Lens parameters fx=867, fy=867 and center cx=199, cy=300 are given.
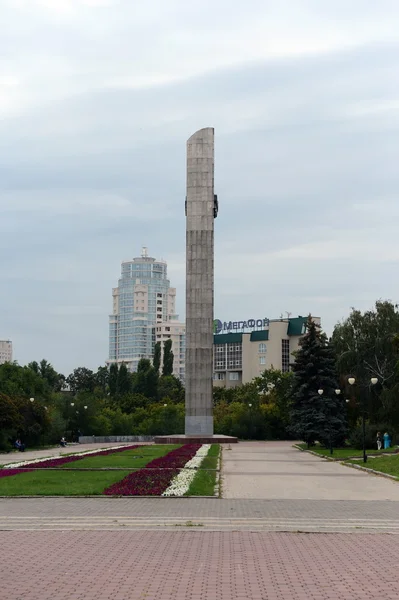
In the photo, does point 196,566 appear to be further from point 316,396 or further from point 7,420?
point 316,396

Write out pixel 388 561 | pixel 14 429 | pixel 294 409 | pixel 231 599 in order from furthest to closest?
pixel 294 409
pixel 14 429
pixel 388 561
pixel 231 599

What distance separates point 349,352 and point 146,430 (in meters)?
26.3

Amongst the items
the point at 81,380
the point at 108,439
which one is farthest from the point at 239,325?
the point at 108,439

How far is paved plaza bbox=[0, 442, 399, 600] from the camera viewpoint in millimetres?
8930

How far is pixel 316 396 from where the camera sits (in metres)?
52.7

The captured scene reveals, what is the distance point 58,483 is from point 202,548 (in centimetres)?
1133

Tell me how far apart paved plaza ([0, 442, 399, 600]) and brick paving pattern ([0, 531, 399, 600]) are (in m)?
0.01

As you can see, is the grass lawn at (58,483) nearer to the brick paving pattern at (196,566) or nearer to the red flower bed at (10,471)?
the red flower bed at (10,471)

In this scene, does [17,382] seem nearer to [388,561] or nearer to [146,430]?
[146,430]

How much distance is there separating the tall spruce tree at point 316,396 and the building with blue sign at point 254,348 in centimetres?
7086

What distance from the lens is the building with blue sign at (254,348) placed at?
5054 inches

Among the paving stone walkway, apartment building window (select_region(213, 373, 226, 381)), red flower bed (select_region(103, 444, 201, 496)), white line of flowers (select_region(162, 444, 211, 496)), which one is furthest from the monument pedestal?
apartment building window (select_region(213, 373, 226, 381))

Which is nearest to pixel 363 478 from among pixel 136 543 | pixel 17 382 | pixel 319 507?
pixel 319 507

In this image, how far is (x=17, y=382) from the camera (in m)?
66.9
